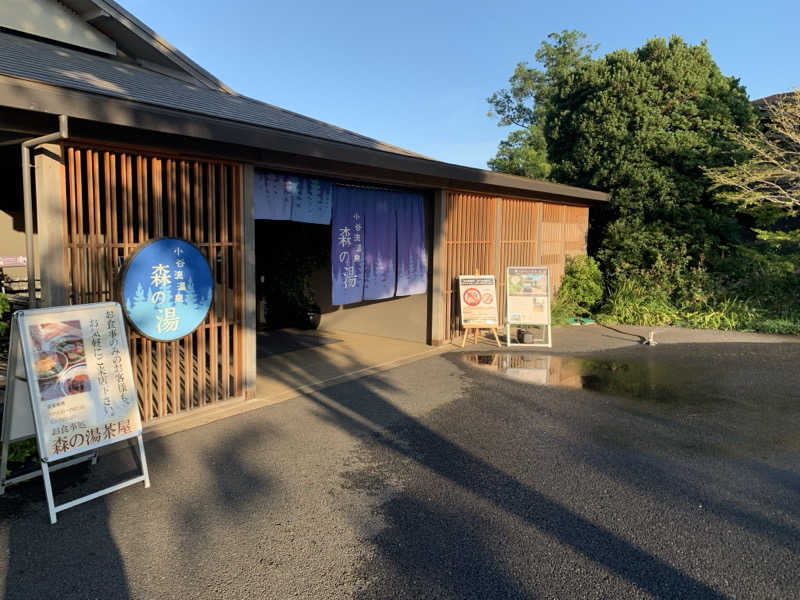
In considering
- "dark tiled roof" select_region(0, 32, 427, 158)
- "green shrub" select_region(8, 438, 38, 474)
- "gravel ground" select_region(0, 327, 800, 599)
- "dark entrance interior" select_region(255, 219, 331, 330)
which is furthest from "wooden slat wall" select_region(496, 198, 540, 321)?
"green shrub" select_region(8, 438, 38, 474)

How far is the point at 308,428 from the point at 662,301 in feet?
34.4

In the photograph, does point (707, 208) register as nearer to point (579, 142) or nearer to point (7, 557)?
point (579, 142)

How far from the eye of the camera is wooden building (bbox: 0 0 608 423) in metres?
4.69

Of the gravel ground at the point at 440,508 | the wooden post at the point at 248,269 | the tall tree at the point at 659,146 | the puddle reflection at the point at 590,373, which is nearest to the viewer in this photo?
the gravel ground at the point at 440,508

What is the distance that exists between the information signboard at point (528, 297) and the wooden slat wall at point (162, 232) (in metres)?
5.30

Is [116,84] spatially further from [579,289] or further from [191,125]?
[579,289]

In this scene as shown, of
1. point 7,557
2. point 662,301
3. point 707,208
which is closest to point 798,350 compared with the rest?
point 662,301

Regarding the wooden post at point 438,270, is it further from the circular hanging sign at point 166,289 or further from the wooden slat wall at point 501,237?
the circular hanging sign at point 166,289

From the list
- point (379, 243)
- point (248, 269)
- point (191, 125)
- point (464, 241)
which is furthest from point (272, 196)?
point (464, 241)

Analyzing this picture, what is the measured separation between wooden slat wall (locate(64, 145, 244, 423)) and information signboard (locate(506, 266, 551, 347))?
17.4 feet

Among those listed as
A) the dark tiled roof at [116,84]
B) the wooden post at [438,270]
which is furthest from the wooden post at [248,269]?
the wooden post at [438,270]

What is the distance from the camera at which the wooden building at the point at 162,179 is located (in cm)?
469

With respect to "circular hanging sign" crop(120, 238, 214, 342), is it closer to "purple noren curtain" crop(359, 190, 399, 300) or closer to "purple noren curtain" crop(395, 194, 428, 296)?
"purple noren curtain" crop(359, 190, 399, 300)

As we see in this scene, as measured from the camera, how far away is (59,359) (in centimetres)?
400
